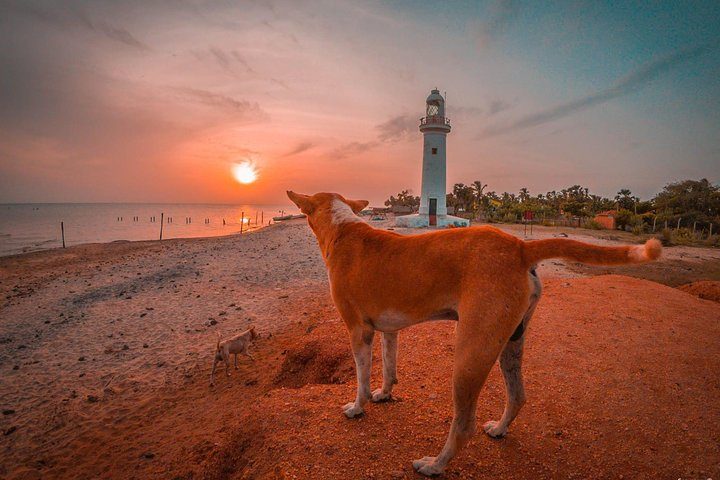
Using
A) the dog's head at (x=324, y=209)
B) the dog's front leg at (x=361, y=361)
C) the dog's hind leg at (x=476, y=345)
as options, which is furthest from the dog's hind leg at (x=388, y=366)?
the dog's head at (x=324, y=209)

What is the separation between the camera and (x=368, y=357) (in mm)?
3762

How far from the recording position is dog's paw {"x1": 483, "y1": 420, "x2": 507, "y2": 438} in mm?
3609

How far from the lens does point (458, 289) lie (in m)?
2.81

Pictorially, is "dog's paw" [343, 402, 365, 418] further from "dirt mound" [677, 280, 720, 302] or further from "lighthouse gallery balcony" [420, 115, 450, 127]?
"lighthouse gallery balcony" [420, 115, 450, 127]

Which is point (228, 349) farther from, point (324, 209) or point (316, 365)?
point (324, 209)

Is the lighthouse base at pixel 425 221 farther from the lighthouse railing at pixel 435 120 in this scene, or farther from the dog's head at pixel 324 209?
the dog's head at pixel 324 209

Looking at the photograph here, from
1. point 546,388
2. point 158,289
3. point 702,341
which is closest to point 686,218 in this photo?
point 702,341

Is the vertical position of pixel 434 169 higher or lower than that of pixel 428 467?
higher

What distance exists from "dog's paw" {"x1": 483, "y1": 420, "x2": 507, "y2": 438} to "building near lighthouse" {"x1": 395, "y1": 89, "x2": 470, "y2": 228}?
101 feet

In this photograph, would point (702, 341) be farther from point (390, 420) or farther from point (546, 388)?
point (390, 420)

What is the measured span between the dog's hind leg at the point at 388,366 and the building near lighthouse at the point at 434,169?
30456 millimetres

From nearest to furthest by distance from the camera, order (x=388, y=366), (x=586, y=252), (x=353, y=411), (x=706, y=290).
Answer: (x=586, y=252), (x=353, y=411), (x=388, y=366), (x=706, y=290)

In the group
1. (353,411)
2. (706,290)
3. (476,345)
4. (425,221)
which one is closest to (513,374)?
(476,345)

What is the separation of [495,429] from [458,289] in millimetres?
2083
